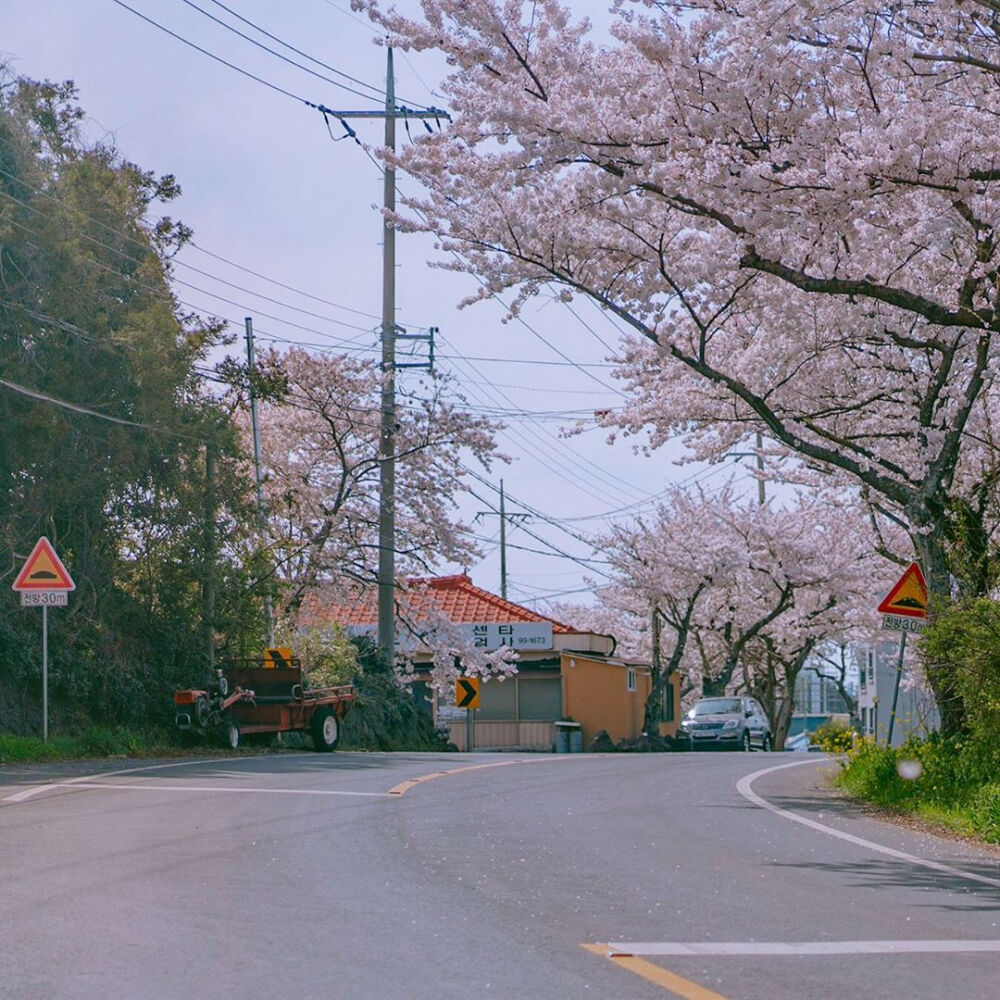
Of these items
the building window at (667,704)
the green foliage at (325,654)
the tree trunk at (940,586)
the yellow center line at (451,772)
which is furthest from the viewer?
the building window at (667,704)

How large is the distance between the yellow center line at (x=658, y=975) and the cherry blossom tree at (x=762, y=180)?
746 cm

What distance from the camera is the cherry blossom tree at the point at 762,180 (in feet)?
41.2

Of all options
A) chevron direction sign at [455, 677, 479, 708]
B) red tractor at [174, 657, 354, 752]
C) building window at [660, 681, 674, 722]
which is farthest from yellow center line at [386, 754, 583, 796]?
building window at [660, 681, 674, 722]

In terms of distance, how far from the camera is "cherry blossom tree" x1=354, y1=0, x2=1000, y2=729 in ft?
41.2

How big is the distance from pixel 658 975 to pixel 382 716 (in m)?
27.7

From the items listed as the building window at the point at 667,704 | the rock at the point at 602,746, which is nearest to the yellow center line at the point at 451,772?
the rock at the point at 602,746

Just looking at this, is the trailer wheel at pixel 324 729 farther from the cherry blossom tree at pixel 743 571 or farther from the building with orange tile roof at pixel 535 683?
the cherry blossom tree at pixel 743 571

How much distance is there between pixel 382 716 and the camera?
33.6 m

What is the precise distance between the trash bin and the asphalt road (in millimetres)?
31340

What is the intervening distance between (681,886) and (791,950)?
84.2 inches

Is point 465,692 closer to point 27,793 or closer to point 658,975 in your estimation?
point 27,793

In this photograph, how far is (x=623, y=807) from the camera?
15031 mm

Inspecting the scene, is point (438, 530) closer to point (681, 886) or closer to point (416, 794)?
point (416, 794)

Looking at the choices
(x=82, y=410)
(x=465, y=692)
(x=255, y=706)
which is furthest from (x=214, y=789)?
(x=465, y=692)
